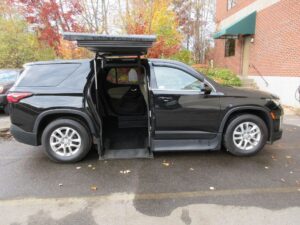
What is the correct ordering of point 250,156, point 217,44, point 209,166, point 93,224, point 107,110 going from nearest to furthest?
point 93,224
point 209,166
point 250,156
point 107,110
point 217,44

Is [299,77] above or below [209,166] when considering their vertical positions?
above

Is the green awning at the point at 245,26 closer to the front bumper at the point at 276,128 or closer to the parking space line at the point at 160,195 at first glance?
the front bumper at the point at 276,128

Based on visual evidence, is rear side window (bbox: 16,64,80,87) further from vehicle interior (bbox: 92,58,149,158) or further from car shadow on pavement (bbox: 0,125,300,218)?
car shadow on pavement (bbox: 0,125,300,218)

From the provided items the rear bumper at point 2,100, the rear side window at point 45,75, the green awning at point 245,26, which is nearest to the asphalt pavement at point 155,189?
the rear side window at point 45,75

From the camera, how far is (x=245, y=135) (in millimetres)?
Result: 4113

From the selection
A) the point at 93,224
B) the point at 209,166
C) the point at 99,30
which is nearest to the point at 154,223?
the point at 93,224

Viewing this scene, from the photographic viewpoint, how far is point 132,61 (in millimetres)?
4402

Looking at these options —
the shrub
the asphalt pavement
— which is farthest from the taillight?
the shrub

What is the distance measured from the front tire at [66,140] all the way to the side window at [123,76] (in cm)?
148

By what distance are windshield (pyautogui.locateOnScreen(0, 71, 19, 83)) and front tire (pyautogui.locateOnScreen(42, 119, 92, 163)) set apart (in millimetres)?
5067

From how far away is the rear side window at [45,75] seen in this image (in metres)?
3.89

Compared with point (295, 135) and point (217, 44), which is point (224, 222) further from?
point (217, 44)

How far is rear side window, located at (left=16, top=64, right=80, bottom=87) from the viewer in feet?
12.8

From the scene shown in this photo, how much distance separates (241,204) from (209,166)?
3.46ft
